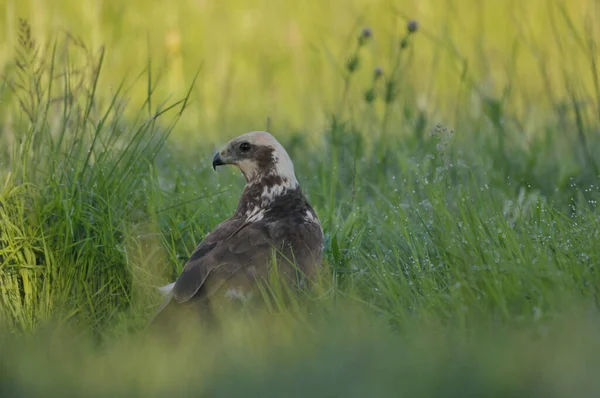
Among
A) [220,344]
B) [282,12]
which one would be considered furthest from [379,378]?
[282,12]

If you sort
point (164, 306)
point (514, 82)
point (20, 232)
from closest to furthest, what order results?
point (164, 306) < point (20, 232) < point (514, 82)

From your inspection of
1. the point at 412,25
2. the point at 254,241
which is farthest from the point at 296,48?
the point at 254,241

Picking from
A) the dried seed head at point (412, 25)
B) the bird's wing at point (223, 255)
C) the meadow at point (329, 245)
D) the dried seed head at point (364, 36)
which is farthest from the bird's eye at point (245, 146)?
the dried seed head at point (412, 25)

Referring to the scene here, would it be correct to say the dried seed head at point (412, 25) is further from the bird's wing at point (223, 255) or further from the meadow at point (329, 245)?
the bird's wing at point (223, 255)

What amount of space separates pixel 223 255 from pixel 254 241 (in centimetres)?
15

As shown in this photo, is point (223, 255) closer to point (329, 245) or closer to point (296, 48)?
point (329, 245)

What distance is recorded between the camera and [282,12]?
10383mm

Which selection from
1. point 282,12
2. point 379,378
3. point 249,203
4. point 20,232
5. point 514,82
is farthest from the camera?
point 282,12

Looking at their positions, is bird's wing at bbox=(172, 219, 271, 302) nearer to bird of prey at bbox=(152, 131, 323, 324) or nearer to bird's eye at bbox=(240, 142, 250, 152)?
bird of prey at bbox=(152, 131, 323, 324)

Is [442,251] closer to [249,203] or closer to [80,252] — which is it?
[249,203]

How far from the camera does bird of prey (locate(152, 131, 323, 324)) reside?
4062 mm

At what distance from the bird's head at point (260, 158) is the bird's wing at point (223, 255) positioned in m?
0.42

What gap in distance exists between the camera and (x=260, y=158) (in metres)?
4.79

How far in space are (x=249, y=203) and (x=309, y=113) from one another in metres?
3.07
